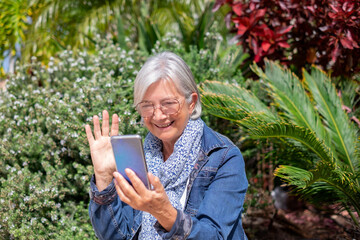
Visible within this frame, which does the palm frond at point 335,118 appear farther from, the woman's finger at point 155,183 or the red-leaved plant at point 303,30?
the woman's finger at point 155,183

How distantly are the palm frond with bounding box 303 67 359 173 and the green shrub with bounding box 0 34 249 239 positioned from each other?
2.68 feet

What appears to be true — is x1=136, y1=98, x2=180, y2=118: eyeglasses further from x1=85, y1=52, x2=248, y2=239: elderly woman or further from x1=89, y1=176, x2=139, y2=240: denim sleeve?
x1=89, y1=176, x2=139, y2=240: denim sleeve

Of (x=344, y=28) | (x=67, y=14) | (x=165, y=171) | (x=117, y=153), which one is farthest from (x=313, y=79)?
(x=67, y=14)

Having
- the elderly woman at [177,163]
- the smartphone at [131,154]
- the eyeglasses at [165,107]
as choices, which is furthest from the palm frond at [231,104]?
the smartphone at [131,154]

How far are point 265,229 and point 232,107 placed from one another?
5.71 ft

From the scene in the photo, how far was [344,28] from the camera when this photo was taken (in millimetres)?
3619

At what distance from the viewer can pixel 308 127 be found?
127 inches

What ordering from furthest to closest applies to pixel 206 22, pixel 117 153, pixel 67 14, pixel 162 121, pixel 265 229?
1. pixel 67 14
2. pixel 206 22
3. pixel 265 229
4. pixel 162 121
5. pixel 117 153

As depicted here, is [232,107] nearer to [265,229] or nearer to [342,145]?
[342,145]

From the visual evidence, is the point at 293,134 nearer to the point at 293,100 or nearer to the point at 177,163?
the point at 293,100

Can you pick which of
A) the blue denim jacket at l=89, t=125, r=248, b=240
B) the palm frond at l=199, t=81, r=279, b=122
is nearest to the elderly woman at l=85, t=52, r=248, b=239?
the blue denim jacket at l=89, t=125, r=248, b=240

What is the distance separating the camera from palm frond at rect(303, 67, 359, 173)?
3.20 m

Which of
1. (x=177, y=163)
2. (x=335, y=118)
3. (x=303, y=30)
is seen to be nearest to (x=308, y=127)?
(x=335, y=118)

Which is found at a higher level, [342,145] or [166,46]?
[166,46]
